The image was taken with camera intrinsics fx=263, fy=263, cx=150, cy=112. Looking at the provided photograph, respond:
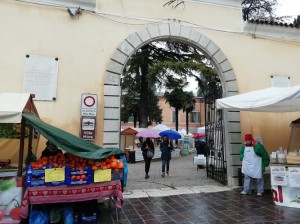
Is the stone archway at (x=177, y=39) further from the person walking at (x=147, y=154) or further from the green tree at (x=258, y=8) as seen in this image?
the green tree at (x=258, y=8)

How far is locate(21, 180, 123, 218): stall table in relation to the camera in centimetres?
406

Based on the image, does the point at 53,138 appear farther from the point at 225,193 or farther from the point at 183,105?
the point at 183,105

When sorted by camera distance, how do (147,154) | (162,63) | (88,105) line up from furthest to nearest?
1. (162,63)
2. (147,154)
3. (88,105)

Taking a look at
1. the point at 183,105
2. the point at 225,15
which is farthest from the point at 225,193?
the point at 183,105

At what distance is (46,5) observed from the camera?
21.6ft

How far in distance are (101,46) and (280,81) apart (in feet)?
18.0

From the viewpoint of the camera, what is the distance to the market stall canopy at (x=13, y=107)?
3.94 m

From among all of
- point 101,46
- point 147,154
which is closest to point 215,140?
point 147,154

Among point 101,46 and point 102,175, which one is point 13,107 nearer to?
point 102,175

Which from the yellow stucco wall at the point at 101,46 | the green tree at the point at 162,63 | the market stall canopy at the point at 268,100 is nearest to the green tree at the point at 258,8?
the green tree at the point at 162,63

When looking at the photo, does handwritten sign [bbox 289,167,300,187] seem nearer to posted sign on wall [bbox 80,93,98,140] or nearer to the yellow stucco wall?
the yellow stucco wall

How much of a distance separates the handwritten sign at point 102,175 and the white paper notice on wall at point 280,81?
6.04 meters

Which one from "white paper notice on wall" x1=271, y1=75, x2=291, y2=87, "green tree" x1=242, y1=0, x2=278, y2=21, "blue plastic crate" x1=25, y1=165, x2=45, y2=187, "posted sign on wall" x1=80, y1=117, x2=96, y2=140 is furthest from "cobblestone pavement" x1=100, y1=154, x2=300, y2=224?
"green tree" x1=242, y1=0, x2=278, y2=21

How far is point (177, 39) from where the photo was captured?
7.53 m
